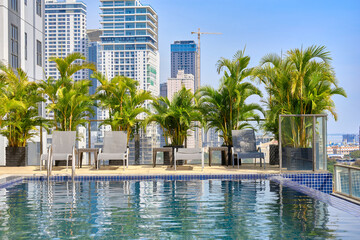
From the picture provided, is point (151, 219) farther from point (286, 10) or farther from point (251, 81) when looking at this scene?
point (286, 10)

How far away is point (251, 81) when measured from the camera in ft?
37.8

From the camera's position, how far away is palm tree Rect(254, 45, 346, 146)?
9953 millimetres

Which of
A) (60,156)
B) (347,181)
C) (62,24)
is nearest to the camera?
(347,181)

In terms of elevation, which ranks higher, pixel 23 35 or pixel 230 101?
pixel 23 35

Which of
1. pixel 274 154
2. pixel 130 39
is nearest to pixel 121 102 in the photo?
pixel 274 154

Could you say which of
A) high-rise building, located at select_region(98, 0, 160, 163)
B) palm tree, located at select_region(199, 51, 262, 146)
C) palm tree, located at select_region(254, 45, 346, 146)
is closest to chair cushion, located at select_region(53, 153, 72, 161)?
palm tree, located at select_region(199, 51, 262, 146)

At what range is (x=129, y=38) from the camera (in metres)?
146

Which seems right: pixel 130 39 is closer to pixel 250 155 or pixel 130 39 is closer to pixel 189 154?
pixel 189 154

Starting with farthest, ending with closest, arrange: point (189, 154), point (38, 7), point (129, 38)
A: point (129, 38), point (38, 7), point (189, 154)

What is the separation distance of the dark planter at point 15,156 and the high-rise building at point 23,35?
27.3 ft

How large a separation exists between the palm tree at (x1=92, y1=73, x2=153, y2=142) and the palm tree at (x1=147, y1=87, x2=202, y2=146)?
313 millimetres

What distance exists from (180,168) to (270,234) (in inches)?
243

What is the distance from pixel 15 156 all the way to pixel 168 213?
6943mm

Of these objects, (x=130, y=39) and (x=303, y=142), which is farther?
(x=130, y=39)
